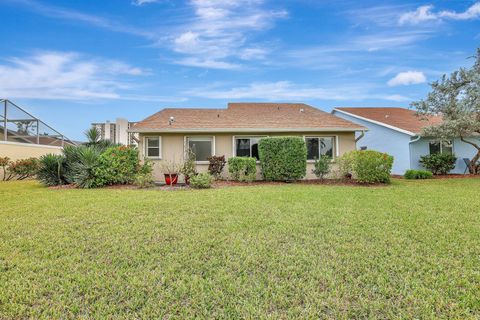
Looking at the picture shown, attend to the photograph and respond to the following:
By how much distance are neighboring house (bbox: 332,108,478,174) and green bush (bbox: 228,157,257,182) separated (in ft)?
33.5

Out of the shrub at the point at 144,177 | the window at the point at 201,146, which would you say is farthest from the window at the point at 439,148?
the shrub at the point at 144,177

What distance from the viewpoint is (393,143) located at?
54.9 feet

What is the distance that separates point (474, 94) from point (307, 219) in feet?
43.2

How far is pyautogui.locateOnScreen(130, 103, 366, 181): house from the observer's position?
1320 centimetres

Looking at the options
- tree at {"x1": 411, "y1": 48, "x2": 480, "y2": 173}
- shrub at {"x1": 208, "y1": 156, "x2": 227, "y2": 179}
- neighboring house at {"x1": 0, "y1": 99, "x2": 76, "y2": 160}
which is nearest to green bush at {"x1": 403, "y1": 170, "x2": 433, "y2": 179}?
tree at {"x1": 411, "y1": 48, "x2": 480, "y2": 173}

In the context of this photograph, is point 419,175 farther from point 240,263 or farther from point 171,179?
point 240,263

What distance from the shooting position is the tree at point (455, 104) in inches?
496

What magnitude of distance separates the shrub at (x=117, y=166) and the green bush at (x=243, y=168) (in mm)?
4353

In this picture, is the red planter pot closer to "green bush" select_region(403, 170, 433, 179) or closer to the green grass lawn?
the green grass lawn

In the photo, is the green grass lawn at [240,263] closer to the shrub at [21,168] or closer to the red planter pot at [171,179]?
the red planter pot at [171,179]

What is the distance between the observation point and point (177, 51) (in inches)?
535

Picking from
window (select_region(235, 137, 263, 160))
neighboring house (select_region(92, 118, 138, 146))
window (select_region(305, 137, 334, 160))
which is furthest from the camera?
neighboring house (select_region(92, 118, 138, 146))

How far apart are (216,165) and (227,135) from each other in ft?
6.15

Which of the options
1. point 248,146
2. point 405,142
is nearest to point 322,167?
point 248,146
